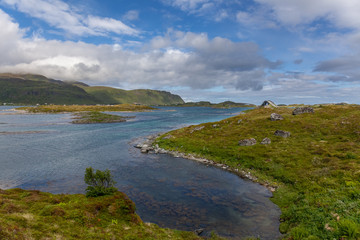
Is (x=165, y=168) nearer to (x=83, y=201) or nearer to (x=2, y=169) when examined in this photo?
(x=83, y=201)

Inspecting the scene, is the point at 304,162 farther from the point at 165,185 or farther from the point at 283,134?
the point at 165,185

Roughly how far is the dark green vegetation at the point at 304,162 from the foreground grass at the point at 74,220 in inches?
488

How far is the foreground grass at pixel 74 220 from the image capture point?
479 inches

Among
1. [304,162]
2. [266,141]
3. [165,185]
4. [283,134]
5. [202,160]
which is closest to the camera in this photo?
[165,185]

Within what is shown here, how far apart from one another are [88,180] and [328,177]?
3300cm

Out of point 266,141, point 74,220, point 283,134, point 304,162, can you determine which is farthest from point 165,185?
point 283,134

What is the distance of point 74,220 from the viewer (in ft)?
48.4

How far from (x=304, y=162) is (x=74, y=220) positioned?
37008mm

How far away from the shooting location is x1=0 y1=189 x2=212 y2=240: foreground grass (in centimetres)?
1217

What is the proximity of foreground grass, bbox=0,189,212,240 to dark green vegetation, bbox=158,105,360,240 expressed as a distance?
1239 cm

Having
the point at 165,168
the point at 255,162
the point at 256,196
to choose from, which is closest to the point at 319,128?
the point at 255,162

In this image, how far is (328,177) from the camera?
91.7 ft

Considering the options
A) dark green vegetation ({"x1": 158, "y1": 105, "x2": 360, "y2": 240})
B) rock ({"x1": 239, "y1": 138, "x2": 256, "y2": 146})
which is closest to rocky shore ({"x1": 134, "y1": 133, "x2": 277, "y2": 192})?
dark green vegetation ({"x1": 158, "y1": 105, "x2": 360, "y2": 240})

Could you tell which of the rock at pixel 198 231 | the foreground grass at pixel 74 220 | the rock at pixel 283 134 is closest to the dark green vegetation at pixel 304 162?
the rock at pixel 283 134
